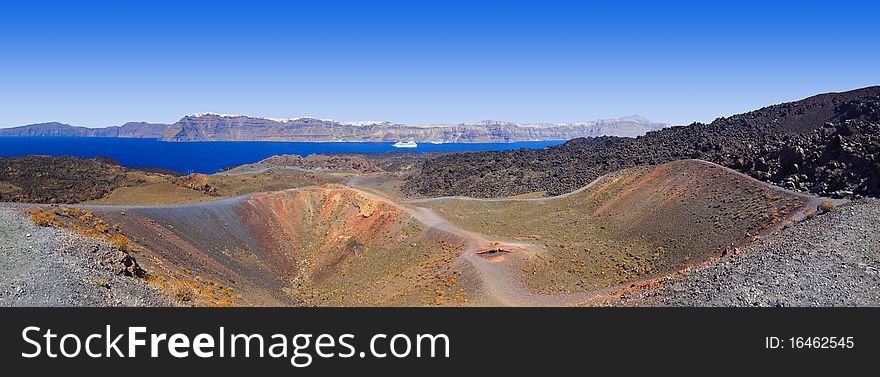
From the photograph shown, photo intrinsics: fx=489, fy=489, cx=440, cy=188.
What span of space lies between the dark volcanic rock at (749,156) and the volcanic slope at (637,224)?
8.07 ft

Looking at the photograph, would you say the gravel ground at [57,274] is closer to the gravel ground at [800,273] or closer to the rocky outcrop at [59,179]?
the gravel ground at [800,273]

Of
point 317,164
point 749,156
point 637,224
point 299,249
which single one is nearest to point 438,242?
point 299,249

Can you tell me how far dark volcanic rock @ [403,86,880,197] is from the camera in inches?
1176

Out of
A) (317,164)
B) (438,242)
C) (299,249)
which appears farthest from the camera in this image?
(317,164)

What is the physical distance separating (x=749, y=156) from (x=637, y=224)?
13811 mm

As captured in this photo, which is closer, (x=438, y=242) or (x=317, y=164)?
(x=438, y=242)

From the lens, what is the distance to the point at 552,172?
228 ft

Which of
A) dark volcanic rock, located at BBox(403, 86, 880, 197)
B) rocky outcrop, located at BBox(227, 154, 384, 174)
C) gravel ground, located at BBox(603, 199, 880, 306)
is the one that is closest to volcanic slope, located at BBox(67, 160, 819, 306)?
dark volcanic rock, located at BBox(403, 86, 880, 197)

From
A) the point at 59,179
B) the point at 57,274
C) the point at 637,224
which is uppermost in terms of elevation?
the point at 59,179

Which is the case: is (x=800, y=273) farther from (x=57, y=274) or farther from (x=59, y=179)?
(x=59, y=179)

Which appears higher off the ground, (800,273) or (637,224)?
(800,273)

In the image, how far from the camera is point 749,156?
40.9m

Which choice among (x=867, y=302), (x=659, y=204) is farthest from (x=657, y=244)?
(x=867, y=302)

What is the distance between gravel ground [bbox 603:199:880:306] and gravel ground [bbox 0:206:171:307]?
59.6 feet
